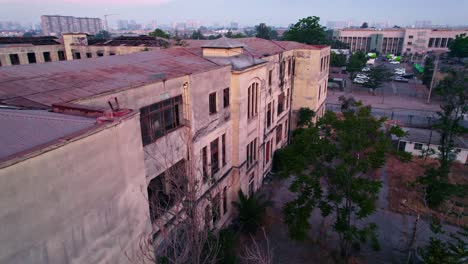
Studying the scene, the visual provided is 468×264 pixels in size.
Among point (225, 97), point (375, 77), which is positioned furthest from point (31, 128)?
point (375, 77)

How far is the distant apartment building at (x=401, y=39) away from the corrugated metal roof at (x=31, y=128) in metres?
122

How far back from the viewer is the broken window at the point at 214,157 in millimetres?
16000

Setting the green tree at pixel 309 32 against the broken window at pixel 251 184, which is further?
Answer: the green tree at pixel 309 32

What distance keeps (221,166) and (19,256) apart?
40.3ft

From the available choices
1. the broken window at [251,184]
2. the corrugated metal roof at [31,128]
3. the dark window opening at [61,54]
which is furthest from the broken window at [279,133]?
the dark window opening at [61,54]

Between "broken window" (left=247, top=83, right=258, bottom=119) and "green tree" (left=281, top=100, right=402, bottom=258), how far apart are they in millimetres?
4570

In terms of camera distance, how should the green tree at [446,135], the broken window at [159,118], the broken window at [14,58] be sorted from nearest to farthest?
1. the broken window at [159,118]
2. the green tree at [446,135]
3. the broken window at [14,58]

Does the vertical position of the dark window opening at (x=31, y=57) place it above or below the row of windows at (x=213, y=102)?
above

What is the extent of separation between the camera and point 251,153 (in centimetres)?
2077

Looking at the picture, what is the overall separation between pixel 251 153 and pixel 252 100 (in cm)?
385

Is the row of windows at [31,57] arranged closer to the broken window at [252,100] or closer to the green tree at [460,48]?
the broken window at [252,100]

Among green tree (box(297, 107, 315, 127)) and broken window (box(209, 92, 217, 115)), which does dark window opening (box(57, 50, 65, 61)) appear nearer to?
green tree (box(297, 107, 315, 127))

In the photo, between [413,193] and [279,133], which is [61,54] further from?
[413,193]

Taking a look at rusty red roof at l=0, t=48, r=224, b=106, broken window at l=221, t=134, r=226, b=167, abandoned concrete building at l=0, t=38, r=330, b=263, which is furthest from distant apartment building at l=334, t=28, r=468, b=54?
rusty red roof at l=0, t=48, r=224, b=106
